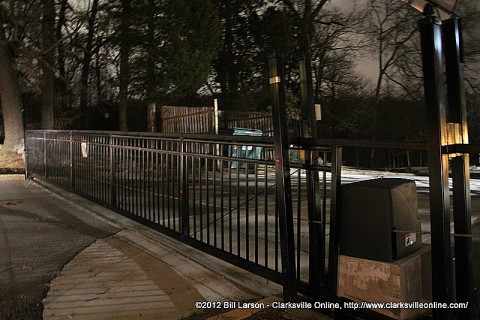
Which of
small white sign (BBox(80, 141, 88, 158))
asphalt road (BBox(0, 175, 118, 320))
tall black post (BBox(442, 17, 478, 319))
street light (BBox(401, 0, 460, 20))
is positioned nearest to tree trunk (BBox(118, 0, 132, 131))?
asphalt road (BBox(0, 175, 118, 320))

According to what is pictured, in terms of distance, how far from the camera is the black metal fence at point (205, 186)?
3.94 metres

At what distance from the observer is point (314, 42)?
27.8m

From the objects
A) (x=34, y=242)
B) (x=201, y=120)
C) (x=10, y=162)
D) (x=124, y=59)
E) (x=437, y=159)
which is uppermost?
(x=124, y=59)

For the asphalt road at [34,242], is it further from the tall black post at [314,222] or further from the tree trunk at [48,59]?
the tree trunk at [48,59]

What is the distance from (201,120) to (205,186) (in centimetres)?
939

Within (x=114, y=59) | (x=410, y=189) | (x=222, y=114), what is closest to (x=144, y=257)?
(x=410, y=189)

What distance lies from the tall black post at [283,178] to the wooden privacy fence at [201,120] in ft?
37.4

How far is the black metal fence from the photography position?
12.9 ft

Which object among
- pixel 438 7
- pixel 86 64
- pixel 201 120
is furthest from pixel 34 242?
pixel 86 64

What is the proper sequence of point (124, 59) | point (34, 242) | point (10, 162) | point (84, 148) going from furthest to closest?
point (124, 59) < point (10, 162) < point (84, 148) < point (34, 242)

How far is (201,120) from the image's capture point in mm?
15789

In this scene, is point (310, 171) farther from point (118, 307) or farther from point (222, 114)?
point (222, 114)

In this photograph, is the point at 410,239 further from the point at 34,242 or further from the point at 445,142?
the point at 34,242

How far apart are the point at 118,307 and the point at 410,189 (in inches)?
104
